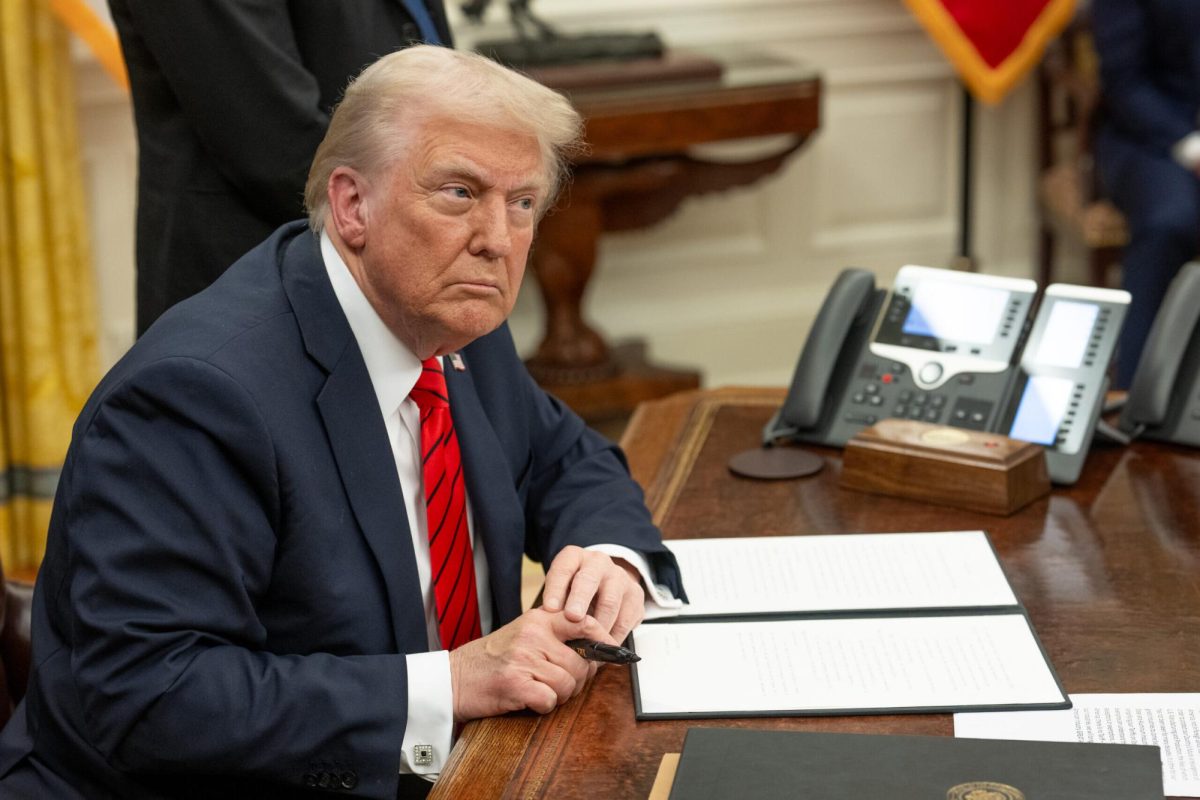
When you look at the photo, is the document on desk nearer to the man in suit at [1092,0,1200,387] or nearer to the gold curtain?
the man in suit at [1092,0,1200,387]

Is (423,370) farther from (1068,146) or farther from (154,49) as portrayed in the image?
(1068,146)

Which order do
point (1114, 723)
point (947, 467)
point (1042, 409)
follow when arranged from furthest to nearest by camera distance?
point (1042, 409) < point (947, 467) < point (1114, 723)

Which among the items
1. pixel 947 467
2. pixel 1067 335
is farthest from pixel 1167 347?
A: pixel 947 467

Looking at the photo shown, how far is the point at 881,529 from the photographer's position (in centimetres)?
191

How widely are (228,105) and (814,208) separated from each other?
3041 millimetres

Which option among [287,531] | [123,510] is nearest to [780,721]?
[287,531]

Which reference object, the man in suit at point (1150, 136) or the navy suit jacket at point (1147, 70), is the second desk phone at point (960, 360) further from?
the navy suit jacket at point (1147, 70)

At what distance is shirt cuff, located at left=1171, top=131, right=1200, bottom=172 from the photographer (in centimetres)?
385

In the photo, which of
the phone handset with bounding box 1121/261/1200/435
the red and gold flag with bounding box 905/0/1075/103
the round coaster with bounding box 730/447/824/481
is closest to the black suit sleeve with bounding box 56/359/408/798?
the round coaster with bounding box 730/447/824/481

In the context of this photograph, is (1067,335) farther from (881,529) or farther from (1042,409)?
(881,529)

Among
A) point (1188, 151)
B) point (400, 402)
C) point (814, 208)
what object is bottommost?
point (814, 208)

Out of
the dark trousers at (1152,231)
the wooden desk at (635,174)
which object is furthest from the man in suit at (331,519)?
the dark trousers at (1152,231)

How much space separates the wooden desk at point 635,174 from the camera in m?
4.26

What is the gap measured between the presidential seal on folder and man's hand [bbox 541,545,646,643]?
1.49 feet
